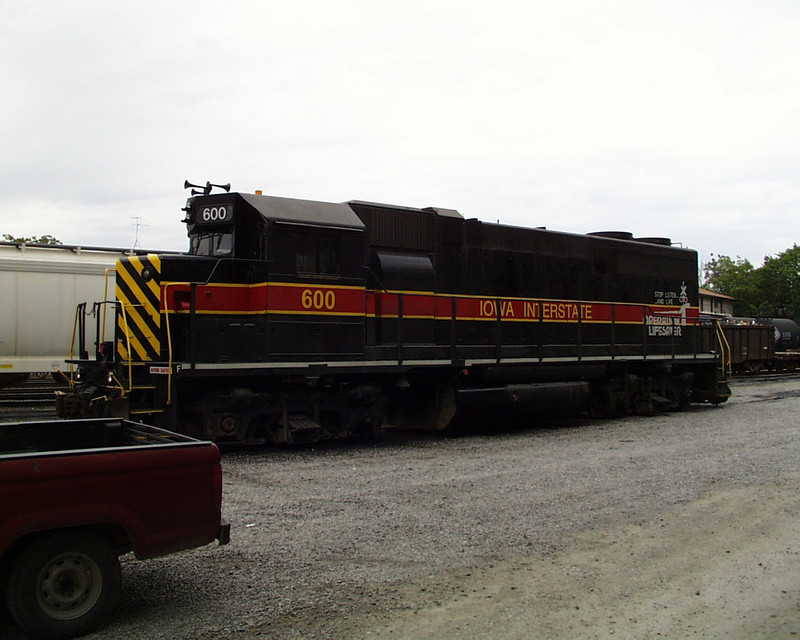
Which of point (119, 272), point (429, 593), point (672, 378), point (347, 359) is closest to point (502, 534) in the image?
point (429, 593)

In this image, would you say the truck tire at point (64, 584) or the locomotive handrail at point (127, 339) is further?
the locomotive handrail at point (127, 339)

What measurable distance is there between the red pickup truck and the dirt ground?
0.89 meters

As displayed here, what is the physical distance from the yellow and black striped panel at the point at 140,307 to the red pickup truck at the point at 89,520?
5291mm

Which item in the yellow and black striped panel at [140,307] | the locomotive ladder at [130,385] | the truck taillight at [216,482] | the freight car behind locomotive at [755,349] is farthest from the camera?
the freight car behind locomotive at [755,349]

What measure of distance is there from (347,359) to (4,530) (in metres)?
6.95

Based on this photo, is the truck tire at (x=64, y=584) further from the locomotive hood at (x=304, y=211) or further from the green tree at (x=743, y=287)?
the green tree at (x=743, y=287)

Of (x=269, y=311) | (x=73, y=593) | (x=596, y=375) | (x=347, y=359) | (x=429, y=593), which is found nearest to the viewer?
(x=73, y=593)

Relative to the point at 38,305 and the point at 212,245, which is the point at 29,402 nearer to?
the point at 38,305

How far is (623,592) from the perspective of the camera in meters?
4.86

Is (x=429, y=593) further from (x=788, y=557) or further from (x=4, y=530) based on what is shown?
(x=788, y=557)

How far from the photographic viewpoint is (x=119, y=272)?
32.3ft

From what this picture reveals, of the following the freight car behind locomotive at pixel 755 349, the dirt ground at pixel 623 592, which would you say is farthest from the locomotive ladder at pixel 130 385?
the freight car behind locomotive at pixel 755 349

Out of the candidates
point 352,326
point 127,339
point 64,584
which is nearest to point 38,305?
point 127,339

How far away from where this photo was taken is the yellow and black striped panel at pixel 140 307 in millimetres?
9547
